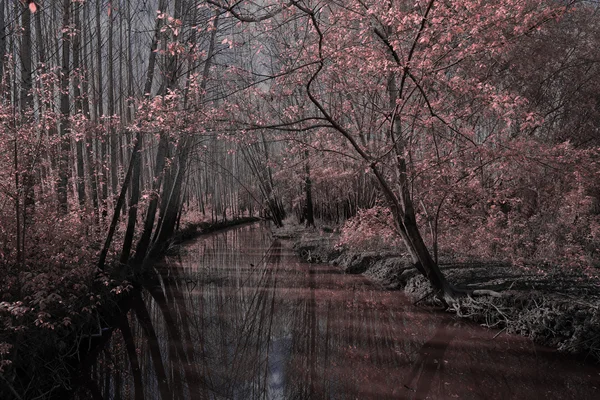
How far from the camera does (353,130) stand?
937cm

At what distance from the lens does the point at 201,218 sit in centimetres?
2356

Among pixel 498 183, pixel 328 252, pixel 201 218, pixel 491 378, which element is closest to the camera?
pixel 491 378

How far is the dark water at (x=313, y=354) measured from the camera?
14.8 feet

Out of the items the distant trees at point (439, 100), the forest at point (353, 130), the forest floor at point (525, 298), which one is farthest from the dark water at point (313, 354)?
the distant trees at point (439, 100)

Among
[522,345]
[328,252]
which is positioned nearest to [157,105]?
[522,345]

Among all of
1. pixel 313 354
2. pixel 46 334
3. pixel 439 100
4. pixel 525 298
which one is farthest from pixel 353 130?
pixel 46 334

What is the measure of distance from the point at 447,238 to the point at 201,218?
55.8ft

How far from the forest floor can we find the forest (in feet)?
0.92

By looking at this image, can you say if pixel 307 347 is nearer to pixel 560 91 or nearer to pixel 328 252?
pixel 328 252

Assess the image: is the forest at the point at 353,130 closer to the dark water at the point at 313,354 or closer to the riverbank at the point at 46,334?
the riverbank at the point at 46,334

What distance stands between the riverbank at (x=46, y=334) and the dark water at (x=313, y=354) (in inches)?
13.4

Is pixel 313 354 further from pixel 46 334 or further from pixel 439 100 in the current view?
pixel 439 100

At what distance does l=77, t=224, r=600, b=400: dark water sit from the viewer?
4.52m

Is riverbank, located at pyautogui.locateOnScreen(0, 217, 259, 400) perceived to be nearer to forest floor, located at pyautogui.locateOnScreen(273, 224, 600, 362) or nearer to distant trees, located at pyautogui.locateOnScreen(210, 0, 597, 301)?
distant trees, located at pyautogui.locateOnScreen(210, 0, 597, 301)
